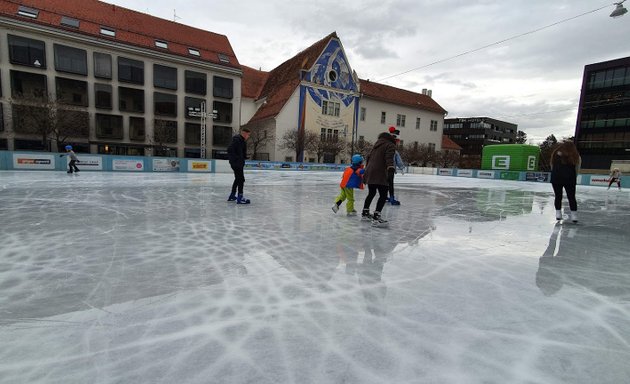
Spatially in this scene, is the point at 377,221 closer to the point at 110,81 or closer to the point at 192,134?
the point at 192,134

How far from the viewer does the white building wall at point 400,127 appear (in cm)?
4434

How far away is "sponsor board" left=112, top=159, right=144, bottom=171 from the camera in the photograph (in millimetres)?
19536

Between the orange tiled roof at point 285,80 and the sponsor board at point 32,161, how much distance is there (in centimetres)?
2152

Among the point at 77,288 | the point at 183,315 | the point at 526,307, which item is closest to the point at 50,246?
the point at 77,288

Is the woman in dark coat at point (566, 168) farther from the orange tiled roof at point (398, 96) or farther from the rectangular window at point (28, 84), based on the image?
the orange tiled roof at point (398, 96)

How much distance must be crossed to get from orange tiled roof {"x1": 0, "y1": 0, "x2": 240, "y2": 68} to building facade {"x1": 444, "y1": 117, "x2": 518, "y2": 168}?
71314mm

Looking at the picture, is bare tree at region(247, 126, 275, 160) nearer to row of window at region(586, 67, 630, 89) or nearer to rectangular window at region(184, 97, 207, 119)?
rectangular window at region(184, 97, 207, 119)

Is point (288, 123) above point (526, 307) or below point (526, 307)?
above

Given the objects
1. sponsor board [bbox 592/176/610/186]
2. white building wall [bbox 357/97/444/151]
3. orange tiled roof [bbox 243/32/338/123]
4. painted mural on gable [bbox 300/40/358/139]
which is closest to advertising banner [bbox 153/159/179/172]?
orange tiled roof [bbox 243/32/338/123]

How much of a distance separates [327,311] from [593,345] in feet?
5.80

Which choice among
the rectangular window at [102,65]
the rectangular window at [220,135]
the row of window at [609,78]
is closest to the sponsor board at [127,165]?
the rectangular window at [102,65]

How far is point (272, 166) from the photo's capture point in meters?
27.6

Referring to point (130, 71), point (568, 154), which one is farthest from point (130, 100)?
point (568, 154)

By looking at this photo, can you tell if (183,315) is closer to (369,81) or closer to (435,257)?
(435,257)
